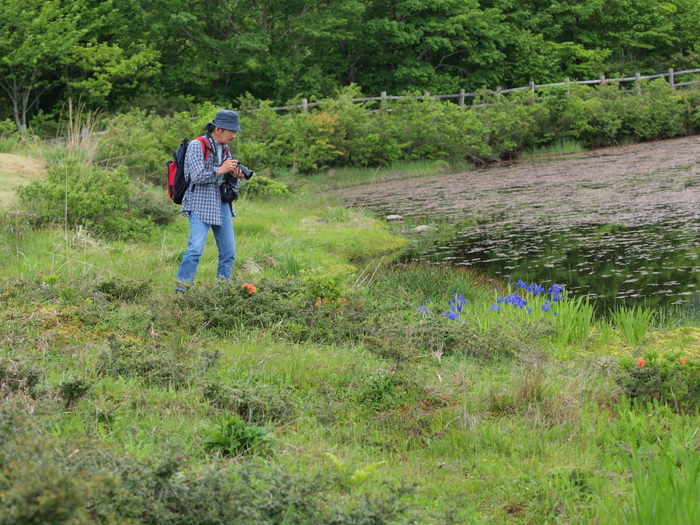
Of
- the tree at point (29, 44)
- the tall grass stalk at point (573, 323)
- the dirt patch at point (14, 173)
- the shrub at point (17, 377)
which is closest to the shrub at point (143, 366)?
the shrub at point (17, 377)

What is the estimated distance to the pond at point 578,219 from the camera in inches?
396

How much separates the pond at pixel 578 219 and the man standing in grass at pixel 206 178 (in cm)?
412

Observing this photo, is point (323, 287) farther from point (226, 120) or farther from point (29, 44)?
point (29, 44)

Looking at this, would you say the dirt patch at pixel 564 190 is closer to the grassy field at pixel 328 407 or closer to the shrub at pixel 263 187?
the shrub at pixel 263 187

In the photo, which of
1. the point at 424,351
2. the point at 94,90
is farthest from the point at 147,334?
the point at 94,90

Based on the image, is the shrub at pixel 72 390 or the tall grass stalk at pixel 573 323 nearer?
the shrub at pixel 72 390

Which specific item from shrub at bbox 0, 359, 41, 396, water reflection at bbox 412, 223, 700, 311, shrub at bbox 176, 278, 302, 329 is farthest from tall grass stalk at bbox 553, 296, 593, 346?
shrub at bbox 0, 359, 41, 396

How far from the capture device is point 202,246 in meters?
7.61

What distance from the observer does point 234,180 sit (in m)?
7.78

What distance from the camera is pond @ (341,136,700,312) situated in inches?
396

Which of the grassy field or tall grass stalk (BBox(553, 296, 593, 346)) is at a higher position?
the grassy field

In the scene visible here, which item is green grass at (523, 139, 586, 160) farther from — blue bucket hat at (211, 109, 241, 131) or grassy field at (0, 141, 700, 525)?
blue bucket hat at (211, 109, 241, 131)

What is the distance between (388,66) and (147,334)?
110 ft

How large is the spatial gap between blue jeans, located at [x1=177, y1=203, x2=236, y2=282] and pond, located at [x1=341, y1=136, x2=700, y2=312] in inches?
154
